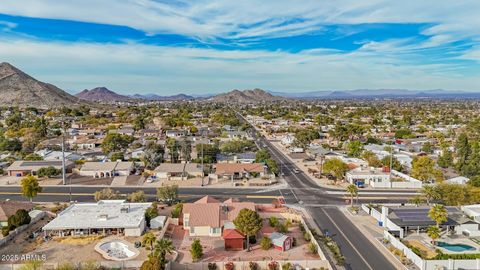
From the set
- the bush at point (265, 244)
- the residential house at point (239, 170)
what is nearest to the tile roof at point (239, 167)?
the residential house at point (239, 170)

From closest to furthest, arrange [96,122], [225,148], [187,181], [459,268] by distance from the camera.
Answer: [459,268], [187,181], [225,148], [96,122]

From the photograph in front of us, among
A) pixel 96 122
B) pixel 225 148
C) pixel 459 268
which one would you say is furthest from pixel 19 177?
pixel 96 122

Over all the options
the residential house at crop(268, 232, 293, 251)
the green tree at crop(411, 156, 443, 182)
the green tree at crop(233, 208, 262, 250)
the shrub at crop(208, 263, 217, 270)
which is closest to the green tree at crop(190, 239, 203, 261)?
the shrub at crop(208, 263, 217, 270)

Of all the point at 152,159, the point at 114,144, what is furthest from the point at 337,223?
the point at 114,144

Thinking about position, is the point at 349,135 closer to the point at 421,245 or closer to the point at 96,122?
the point at 421,245

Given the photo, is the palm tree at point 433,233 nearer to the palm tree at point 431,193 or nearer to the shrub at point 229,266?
the palm tree at point 431,193

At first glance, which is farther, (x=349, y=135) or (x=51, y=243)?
(x=349, y=135)

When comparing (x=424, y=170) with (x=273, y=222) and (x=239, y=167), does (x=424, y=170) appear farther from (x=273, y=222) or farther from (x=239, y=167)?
(x=273, y=222)
